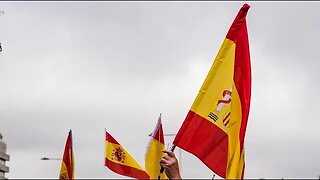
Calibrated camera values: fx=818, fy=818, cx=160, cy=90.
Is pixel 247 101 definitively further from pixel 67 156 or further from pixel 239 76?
pixel 67 156

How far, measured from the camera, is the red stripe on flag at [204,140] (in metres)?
8.88

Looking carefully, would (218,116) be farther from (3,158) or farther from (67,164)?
(3,158)

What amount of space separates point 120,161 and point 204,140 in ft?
61.6

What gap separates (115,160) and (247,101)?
19.2m

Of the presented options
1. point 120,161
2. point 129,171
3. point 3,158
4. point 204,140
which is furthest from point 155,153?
point 3,158

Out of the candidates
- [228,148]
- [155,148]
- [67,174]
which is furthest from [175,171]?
[67,174]

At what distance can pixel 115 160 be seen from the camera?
2770 centimetres

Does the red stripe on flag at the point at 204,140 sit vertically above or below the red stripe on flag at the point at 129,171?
above

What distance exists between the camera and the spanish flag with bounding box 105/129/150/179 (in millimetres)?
27047

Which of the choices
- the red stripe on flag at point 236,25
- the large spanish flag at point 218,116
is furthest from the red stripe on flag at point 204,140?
the red stripe on flag at point 236,25

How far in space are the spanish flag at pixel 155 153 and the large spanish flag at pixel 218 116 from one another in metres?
17.0

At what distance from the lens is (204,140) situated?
29.5 feet

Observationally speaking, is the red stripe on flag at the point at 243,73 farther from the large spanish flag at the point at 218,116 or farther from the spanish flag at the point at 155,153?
the spanish flag at the point at 155,153

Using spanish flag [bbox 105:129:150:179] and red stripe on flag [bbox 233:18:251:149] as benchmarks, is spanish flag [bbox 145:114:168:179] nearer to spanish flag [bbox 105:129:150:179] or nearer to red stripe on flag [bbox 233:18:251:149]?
spanish flag [bbox 105:129:150:179]
